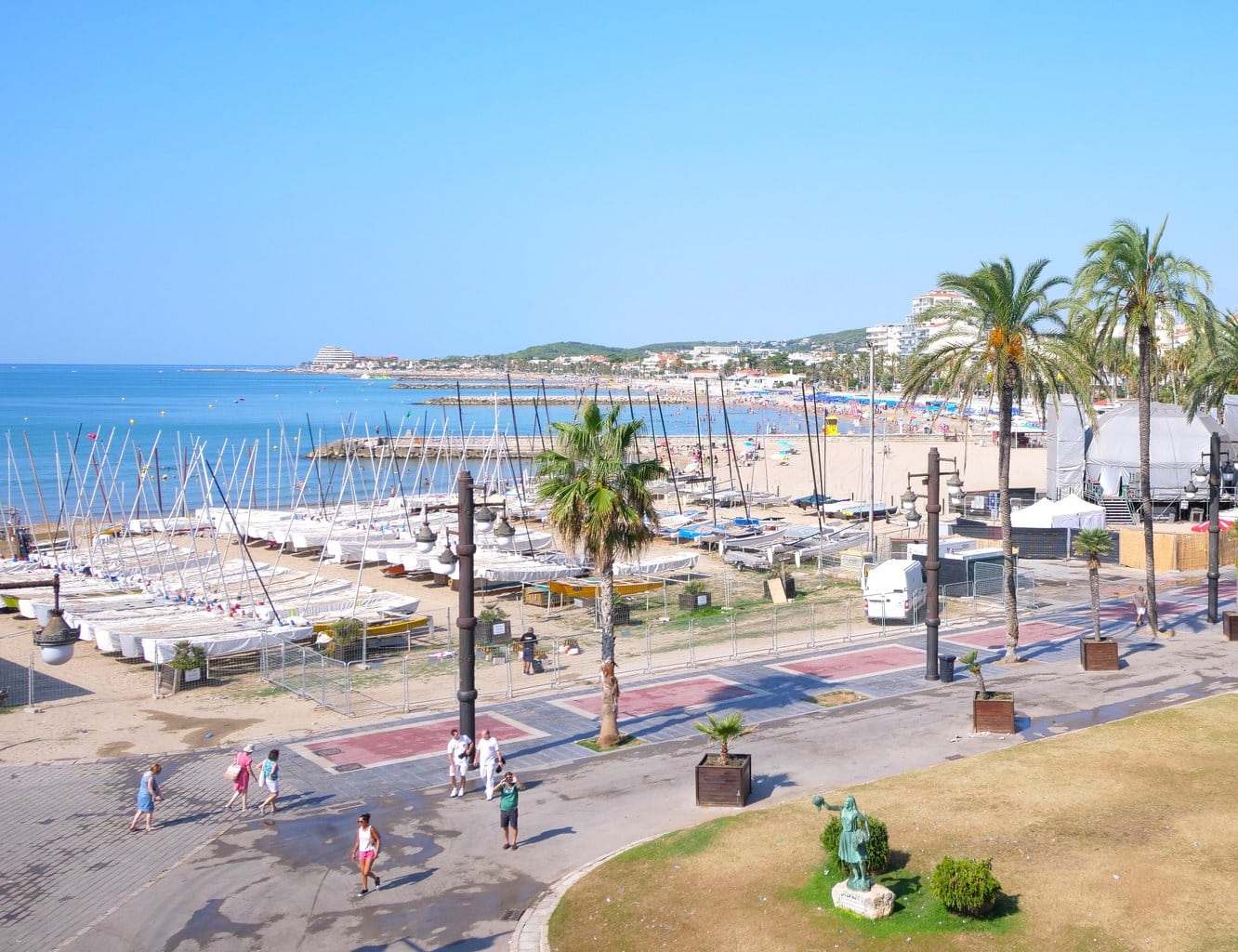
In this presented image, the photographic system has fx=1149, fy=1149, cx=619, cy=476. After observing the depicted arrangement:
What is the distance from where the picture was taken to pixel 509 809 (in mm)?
17438

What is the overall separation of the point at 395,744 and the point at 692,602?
1835 cm

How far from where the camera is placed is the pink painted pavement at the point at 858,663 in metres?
29.3

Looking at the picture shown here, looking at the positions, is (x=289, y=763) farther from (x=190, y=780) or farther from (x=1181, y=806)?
(x=1181, y=806)

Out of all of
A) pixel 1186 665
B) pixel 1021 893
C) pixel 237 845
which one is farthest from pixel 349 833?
pixel 1186 665

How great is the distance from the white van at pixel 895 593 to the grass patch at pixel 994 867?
14.3 meters

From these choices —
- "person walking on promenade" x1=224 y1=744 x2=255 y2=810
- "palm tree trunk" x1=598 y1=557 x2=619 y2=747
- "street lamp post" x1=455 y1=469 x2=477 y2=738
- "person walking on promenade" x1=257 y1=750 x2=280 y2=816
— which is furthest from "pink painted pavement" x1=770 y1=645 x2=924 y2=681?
"person walking on promenade" x1=224 y1=744 x2=255 y2=810

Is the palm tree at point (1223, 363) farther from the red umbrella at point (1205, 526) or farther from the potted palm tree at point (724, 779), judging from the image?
the potted palm tree at point (724, 779)

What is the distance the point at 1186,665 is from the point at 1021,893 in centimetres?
1708

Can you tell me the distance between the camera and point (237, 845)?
18.2m

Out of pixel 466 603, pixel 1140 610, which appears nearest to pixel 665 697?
pixel 466 603

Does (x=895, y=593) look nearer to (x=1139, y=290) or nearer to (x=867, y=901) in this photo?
(x=1139, y=290)

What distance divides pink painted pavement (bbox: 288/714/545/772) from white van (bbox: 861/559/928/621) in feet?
47.2

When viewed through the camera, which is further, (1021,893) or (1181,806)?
(1181,806)

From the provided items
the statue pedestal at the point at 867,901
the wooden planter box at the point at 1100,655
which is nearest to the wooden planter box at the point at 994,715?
the wooden planter box at the point at 1100,655
